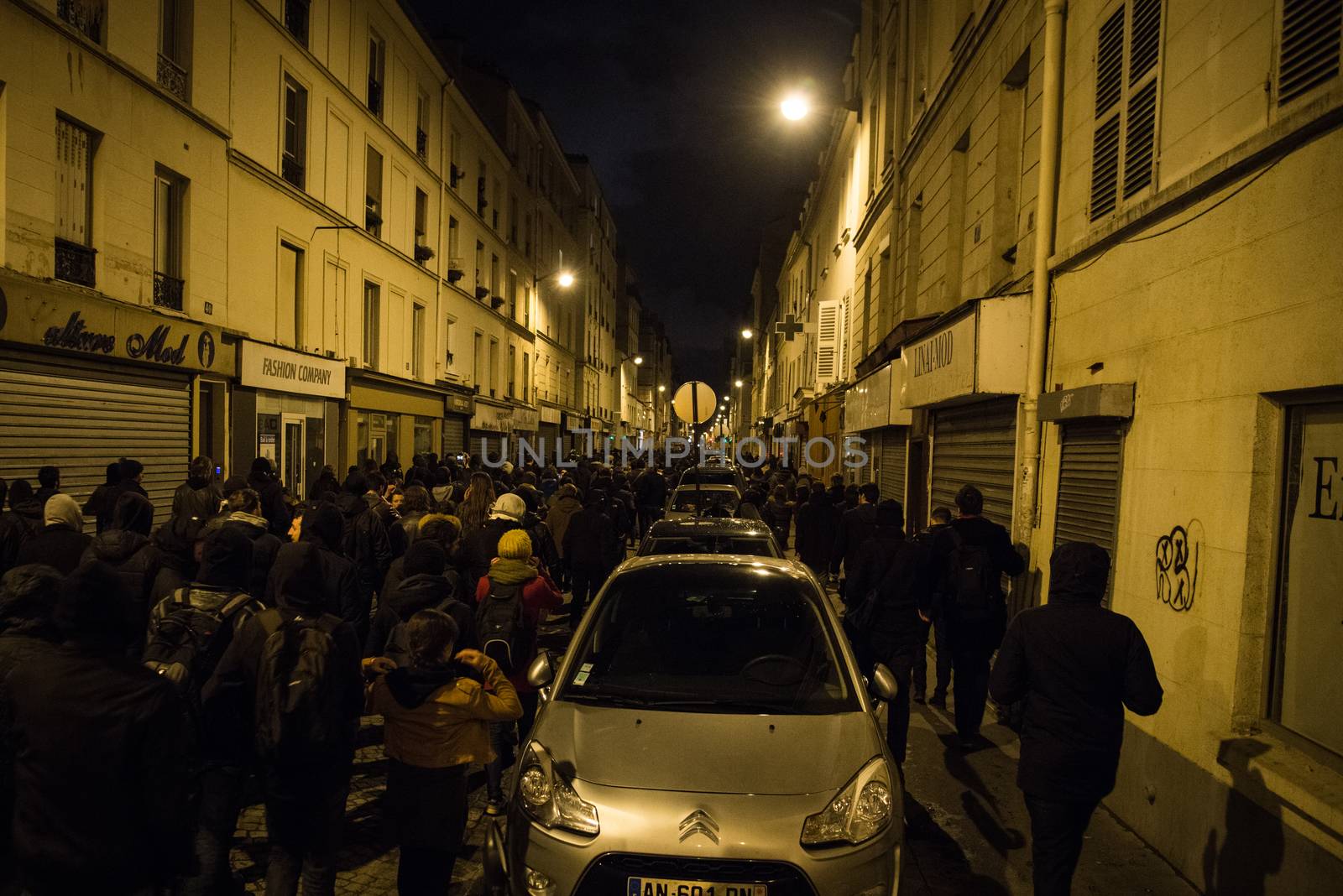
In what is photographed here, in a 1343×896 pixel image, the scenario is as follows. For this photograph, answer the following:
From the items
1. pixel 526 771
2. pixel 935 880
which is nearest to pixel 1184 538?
pixel 935 880

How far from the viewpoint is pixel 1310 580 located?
3.98m

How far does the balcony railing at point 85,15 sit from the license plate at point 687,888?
12003mm

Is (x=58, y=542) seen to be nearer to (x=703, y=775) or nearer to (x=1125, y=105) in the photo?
(x=703, y=775)

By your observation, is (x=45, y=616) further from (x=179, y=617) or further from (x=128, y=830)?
(x=128, y=830)

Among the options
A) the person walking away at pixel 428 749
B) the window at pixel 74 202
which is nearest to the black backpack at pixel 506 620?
the person walking away at pixel 428 749

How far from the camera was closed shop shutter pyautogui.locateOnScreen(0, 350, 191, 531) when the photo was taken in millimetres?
9414

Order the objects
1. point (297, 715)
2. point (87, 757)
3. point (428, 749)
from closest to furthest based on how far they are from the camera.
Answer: point (87, 757)
point (297, 715)
point (428, 749)

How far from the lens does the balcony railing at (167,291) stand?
1201cm

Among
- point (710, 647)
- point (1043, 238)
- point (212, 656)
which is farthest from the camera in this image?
point (1043, 238)

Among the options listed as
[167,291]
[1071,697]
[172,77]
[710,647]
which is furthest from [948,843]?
[172,77]

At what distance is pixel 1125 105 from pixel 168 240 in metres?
12.8

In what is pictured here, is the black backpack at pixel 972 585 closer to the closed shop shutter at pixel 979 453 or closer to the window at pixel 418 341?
the closed shop shutter at pixel 979 453

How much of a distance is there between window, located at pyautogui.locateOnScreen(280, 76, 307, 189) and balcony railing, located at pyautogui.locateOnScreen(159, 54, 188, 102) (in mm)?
3273

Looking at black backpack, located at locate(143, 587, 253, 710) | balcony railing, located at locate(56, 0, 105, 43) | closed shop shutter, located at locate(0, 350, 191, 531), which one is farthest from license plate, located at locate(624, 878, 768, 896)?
balcony railing, located at locate(56, 0, 105, 43)
